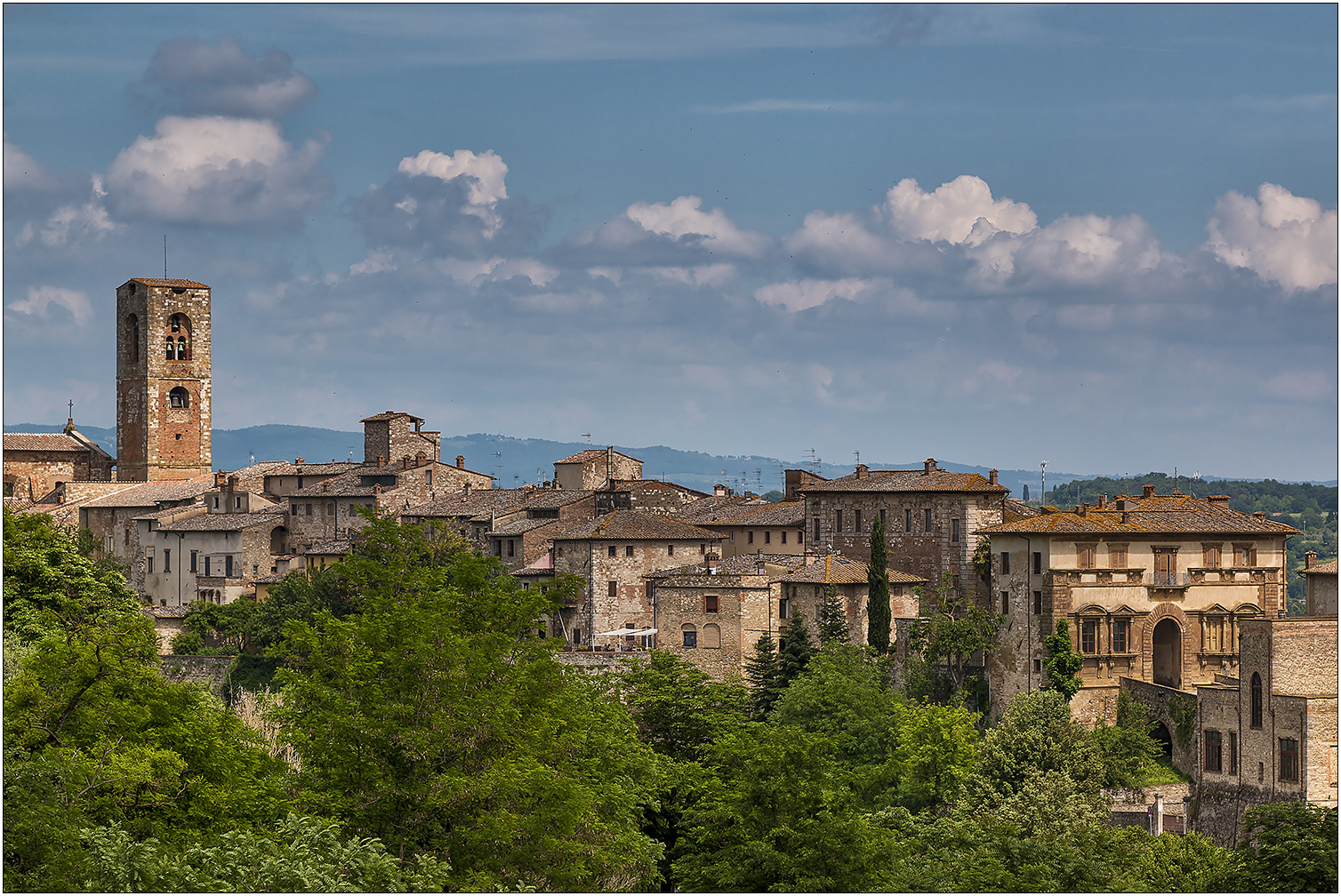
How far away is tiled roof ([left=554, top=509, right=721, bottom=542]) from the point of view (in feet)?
223

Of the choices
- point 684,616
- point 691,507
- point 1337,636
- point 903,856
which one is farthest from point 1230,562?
point 691,507

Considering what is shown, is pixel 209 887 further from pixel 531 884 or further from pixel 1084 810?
pixel 1084 810

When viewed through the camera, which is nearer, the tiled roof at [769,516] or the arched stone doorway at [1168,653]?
the arched stone doorway at [1168,653]

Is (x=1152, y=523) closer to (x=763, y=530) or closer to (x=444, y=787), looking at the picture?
(x=763, y=530)

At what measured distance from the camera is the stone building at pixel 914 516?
208 ft

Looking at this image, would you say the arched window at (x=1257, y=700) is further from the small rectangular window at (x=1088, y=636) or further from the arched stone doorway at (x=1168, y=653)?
the small rectangular window at (x=1088, y=636)

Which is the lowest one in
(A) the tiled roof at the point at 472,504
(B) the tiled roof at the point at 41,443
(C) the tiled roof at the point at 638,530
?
(C) the tiled roof at the point at 638,530

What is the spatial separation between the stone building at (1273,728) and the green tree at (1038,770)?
3197 millimetres

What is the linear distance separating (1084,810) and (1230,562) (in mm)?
13276

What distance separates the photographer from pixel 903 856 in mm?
33531

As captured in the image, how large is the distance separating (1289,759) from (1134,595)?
31.5 ft

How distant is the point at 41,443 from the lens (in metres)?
109

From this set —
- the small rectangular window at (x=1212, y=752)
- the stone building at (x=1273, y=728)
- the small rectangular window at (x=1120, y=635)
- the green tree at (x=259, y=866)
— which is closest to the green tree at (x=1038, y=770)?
the small rectangular window at (x=1212, y=752)

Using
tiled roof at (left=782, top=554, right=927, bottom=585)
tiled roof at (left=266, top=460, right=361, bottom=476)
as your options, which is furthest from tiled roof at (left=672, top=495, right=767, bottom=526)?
tiled roof at (left=266, top=460, right=361, bottom=476)
